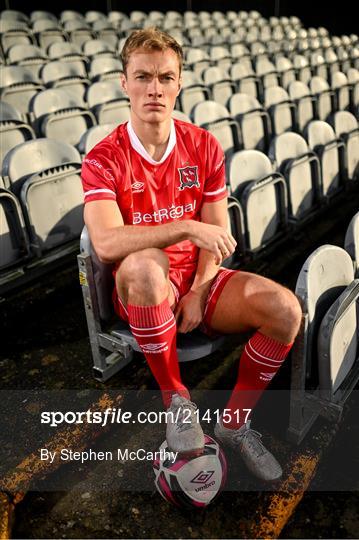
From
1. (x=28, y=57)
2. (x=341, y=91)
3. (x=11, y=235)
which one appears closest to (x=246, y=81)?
(x=341, y=91)

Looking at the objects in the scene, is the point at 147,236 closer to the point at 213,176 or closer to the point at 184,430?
the point at 213,176

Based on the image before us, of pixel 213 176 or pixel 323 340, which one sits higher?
pixel 213 176

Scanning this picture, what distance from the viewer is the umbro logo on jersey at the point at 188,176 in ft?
6.47

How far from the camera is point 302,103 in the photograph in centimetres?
576

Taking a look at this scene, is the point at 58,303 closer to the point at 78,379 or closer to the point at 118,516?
the point at 78,379

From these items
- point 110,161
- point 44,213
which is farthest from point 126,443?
point 44,213

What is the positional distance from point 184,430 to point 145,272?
1.91 ft

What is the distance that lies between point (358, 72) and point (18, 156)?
716cm

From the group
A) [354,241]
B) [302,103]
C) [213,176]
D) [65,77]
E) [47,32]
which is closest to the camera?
[213,176]

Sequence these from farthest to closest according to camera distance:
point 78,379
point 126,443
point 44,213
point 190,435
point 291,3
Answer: point 291,3 → point 44,213 → point 78,379 → point 126,443 → point 190,435

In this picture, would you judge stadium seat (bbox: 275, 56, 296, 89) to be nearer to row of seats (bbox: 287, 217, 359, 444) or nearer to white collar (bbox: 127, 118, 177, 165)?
white collar (bbox: 127, 118, 177, 165)

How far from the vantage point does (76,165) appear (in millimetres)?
3014

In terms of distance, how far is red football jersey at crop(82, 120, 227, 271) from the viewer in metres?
1.83

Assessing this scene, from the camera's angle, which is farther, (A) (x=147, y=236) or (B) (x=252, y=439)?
(B) (x=252, y=439)
